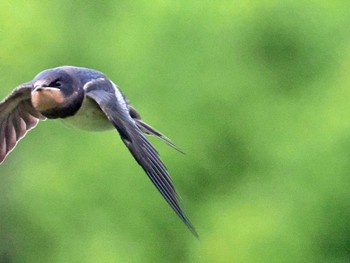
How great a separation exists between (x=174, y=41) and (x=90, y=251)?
1.10 m

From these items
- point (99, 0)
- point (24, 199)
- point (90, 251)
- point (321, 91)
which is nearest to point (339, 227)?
point (321, 91)

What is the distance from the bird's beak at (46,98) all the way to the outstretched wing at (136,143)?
0.07 meters

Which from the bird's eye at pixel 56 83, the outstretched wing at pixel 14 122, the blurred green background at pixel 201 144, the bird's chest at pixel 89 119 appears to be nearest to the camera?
the bird's eye at pixel 56 83

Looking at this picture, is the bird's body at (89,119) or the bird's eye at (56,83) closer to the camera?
the bird's eye at (56,83)

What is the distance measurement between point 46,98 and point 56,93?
0.02m

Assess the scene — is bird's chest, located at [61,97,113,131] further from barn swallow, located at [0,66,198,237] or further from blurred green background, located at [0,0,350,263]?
blurred green background, located at [0,0,350,263]

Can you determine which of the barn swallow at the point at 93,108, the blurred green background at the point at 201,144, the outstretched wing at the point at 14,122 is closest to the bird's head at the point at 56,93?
the barn swallow at the point at 93,108

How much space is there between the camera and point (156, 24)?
19.9 feet

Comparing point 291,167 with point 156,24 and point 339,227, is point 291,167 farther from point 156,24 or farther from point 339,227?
point 156,24

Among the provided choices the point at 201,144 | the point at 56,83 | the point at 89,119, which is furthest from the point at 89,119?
the point at 201,144

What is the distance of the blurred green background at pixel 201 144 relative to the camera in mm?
5652

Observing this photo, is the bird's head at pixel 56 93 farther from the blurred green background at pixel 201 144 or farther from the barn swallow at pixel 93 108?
the blurred green background at pixel 201 144

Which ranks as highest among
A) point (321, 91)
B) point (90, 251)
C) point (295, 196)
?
point (321, 91)

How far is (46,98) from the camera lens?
6.69ft
